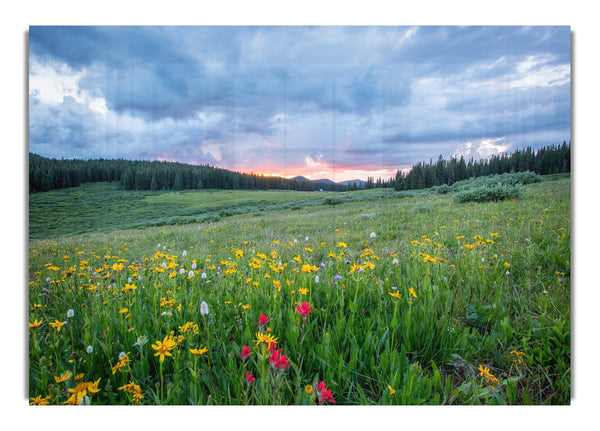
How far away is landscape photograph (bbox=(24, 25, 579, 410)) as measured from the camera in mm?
2217

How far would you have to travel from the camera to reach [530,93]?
353cm

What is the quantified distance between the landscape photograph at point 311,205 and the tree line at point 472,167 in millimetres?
25

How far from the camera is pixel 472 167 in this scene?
Answer: 4141mm

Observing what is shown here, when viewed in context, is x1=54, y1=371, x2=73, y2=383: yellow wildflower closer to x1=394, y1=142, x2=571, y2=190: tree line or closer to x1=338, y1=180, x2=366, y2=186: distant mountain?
x1=338, y1=180, x2=366, y2=186: distant mountain

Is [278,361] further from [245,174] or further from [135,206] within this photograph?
[135,206]

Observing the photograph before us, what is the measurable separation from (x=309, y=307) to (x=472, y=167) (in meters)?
3.50

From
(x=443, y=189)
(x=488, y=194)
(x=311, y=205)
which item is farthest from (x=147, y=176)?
(x=488, y=194)

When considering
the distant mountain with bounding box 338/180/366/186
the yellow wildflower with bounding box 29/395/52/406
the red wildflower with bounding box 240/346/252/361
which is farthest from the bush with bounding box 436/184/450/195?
the yellow wildflower with bounding box 29/395/52/406

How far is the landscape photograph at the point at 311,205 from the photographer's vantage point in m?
2.22

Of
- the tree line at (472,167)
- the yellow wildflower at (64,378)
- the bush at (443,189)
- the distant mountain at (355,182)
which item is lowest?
the yellow wildflower at (64,378)

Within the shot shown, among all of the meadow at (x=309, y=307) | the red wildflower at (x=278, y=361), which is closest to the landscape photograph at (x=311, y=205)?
the meadow at (x=309, y=307)

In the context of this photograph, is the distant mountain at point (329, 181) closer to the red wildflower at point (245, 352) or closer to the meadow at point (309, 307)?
the meadow at point (309, 307)
